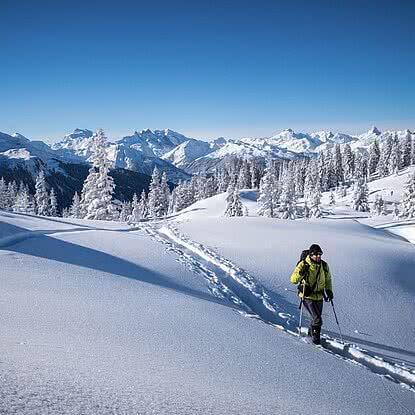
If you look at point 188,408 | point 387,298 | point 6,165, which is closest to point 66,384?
point 188,408

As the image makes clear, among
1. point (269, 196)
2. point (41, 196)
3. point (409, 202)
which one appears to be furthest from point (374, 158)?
point (41, 196)

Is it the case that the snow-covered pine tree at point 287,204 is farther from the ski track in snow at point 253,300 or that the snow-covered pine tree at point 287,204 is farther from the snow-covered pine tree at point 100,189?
the ski track in snow at point 253,300

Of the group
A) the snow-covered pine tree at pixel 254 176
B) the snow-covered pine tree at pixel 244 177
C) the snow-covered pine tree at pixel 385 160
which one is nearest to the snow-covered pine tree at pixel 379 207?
the snow-covered pine tree at pixel 244 177

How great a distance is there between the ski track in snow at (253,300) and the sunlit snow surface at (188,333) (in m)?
0.05

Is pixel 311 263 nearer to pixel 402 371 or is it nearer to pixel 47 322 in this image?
pixel 402 371

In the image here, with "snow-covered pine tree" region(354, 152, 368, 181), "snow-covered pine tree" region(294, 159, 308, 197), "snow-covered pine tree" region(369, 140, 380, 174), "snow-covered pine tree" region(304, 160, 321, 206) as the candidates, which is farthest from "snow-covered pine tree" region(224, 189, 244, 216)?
"snow-covered pine tree" region(369, 140, 380, 174)

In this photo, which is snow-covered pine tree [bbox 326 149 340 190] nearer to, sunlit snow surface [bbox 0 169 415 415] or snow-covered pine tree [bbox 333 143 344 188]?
snow-covered pine tree [bbox 333 143 344 188]

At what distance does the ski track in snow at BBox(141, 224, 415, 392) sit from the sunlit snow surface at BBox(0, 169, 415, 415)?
50 millimetres

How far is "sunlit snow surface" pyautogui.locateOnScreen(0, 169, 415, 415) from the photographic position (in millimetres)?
3529

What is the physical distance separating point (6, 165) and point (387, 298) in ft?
726

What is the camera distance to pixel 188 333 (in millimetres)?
5965

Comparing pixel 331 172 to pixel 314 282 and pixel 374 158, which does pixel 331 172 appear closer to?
pixel 374 158

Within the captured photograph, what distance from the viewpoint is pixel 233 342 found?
5945 millimetres

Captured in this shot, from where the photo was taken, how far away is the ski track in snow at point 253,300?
23.3 ft
